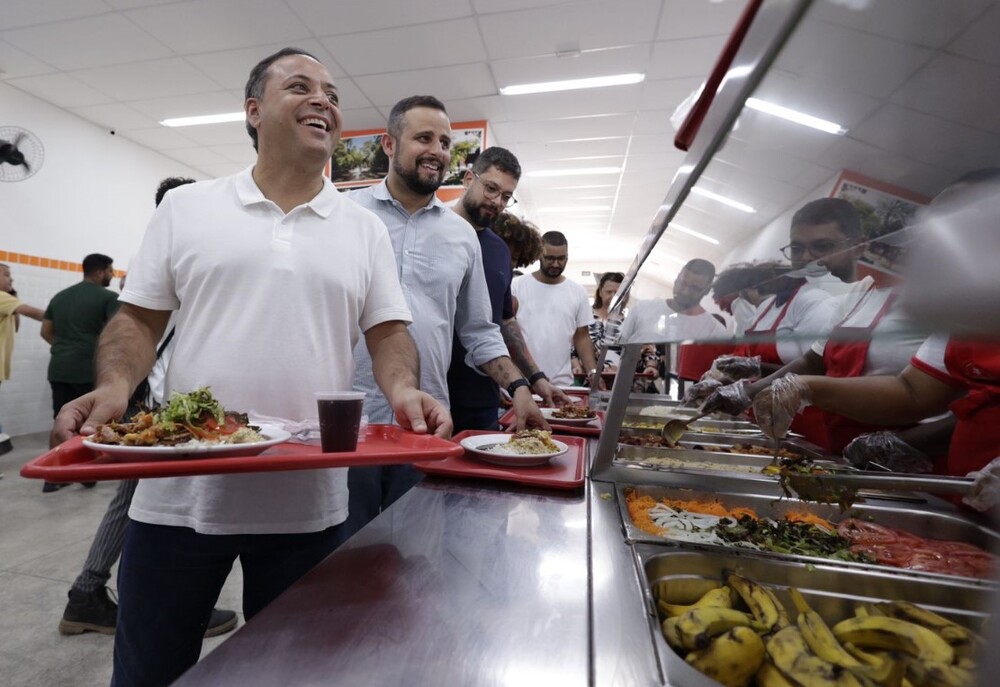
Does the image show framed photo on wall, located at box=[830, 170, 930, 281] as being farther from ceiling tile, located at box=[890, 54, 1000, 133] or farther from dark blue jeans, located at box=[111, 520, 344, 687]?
dark blue jeans, located at box=[111, 520, 344, 687]

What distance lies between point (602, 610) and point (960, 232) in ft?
2.09

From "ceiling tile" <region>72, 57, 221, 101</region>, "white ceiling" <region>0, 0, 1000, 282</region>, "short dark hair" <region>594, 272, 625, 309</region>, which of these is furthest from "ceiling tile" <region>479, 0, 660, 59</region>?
"ceiling tile" <region>72, 57, 221, 101</region>

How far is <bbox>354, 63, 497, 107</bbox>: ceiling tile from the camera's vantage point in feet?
16.4

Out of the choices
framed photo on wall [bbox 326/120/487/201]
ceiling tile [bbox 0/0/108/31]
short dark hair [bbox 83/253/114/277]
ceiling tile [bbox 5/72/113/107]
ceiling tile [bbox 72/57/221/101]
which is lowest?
short dark hair [bbox 83/253/114/277]

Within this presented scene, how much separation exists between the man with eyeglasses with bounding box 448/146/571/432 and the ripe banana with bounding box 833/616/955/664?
162 centimetres

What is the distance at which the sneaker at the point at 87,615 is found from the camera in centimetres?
227

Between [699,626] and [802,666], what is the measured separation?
0.42ft

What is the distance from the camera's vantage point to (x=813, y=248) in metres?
0.55

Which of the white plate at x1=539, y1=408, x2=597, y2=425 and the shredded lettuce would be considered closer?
the shredded lettuce

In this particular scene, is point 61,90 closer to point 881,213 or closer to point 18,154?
point 18,154

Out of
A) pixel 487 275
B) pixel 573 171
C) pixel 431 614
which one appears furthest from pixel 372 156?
pixel 431 614

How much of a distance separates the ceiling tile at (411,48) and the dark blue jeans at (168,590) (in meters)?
4.35

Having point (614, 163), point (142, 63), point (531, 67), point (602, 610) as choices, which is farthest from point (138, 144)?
point (602, 610)

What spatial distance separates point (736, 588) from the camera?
2.93ft
